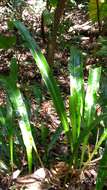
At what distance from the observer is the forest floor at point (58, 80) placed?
2.08 metres

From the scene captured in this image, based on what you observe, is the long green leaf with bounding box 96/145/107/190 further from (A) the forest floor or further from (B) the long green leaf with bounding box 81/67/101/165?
(B) the long green leaf with bounding box 81/67/101/165

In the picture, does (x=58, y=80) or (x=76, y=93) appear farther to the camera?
(x=58, y=80)

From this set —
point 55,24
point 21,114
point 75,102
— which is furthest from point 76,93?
point 55,24

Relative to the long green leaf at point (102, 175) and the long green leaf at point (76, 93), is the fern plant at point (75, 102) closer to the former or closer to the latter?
the long green leaf at point (76, 93)

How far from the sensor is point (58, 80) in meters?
4.22

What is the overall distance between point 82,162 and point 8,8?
4072 mm

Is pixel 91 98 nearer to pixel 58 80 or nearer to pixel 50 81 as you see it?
pixel 50 81

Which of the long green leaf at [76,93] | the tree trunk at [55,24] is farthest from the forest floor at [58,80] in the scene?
the tree trunk at [55,24]

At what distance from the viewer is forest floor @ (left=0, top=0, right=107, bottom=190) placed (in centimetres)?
208

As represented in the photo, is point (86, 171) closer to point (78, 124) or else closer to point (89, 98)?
point (78, 124)

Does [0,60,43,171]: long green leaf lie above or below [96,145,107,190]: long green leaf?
above

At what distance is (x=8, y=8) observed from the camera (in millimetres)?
5820

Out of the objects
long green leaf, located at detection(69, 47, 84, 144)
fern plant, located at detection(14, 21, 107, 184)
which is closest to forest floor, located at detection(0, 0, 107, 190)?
fern plant, located at detection(14, 21, 107, 184)

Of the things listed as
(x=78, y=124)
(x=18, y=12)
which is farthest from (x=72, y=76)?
(x=18, y=12)
